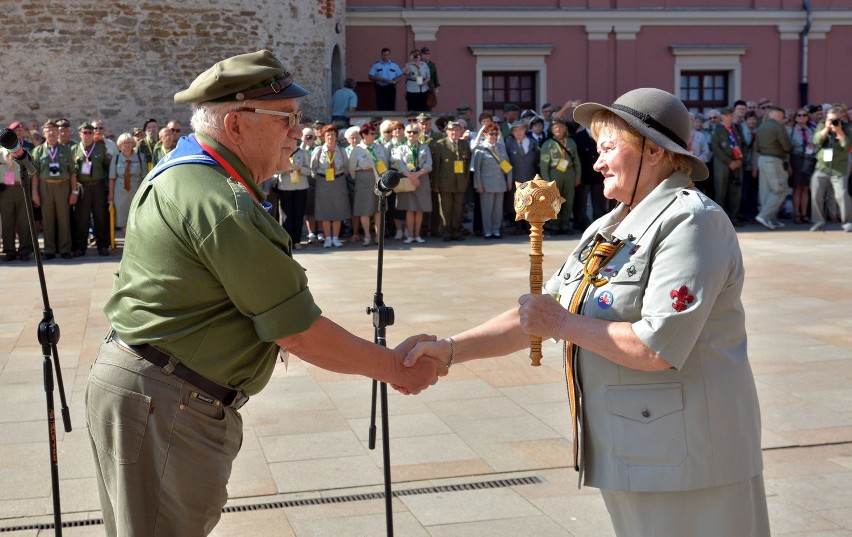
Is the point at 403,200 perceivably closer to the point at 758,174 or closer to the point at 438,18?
the point at 758,174

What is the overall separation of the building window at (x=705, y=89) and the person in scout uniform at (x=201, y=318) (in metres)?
30.4

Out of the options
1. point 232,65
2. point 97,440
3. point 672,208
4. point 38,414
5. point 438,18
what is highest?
point 438,18

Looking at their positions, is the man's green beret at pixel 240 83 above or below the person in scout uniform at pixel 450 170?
above

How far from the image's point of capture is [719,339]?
3182 mm

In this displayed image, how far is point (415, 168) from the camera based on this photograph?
17750 mm

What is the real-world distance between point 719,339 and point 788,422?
405 centimetres

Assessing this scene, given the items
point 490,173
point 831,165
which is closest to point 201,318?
point 490,173

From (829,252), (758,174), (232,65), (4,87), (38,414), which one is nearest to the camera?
(232,65)

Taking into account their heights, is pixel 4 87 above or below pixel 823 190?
above

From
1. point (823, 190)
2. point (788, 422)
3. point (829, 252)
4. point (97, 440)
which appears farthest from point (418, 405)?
point (823, 190)

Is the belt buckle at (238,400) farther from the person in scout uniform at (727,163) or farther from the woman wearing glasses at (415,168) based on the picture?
the person in scout uniform at (727,163)

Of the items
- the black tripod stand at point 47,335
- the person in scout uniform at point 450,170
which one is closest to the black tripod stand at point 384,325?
the black tripod stand at point 47,335

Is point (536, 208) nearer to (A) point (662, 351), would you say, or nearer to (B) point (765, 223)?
(A) point (662, 351)

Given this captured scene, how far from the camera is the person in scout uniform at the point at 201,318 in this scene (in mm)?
3135
